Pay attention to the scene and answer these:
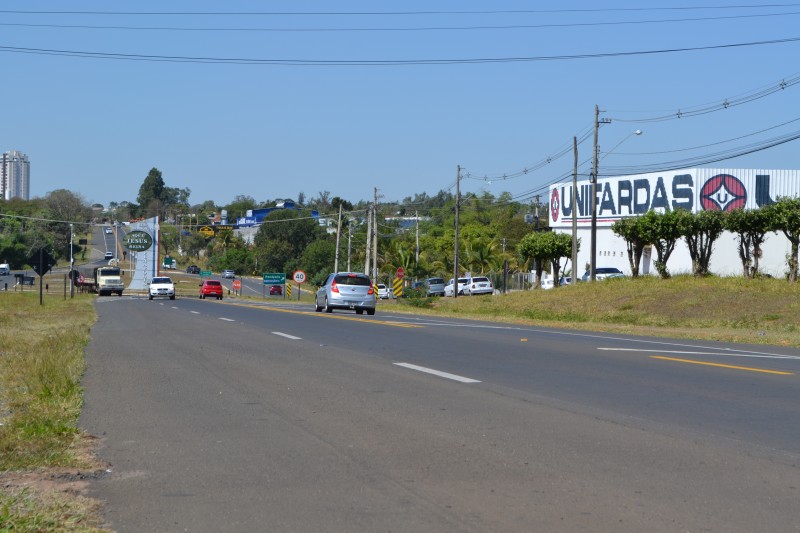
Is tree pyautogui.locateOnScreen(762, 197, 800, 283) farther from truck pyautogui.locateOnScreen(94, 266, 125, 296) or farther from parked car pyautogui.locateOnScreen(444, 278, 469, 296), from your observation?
truck pyautogui.locateOnScreen(94, 266, 125, 296)

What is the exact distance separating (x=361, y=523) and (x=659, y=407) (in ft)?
17.8

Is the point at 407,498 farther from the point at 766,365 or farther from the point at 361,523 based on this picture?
the point at 766,365

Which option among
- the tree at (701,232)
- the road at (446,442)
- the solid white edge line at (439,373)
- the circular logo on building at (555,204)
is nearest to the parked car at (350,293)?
the tree at (701,232)

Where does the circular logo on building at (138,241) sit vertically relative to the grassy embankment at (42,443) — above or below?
above

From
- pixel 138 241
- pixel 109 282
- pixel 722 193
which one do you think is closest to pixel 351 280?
pixel 722 193

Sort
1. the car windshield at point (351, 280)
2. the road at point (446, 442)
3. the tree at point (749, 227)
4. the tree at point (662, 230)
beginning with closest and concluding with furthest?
the road at point (446, 442) < the car windshield at point (351, 280) < the tree at point (749, 227) < the tree at point (662, 230)

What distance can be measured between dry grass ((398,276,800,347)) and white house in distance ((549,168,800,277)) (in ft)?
26.4

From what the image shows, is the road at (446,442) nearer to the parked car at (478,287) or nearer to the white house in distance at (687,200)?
the white house in distance at (687,200)

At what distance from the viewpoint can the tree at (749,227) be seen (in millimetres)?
37500

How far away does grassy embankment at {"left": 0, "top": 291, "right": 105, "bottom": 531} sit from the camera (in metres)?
5.98

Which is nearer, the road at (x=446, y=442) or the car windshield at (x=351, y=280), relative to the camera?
the road at (x=446, y=442)

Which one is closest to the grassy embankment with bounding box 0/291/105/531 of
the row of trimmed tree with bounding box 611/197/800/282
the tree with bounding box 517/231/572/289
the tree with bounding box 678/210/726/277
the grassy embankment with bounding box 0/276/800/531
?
the grassy embankment with bounding box 0/276/800/531

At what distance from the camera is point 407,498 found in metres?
6.55

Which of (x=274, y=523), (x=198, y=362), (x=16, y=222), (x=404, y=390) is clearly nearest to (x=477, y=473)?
(x=274, y=523)
